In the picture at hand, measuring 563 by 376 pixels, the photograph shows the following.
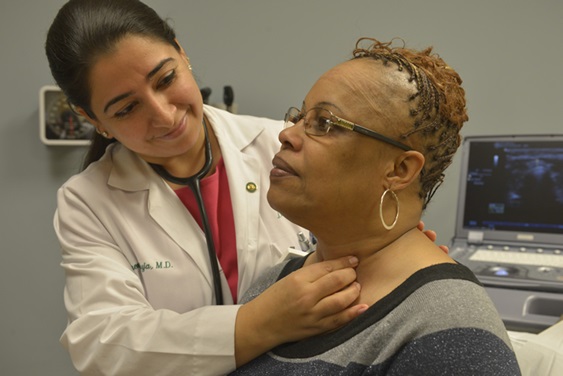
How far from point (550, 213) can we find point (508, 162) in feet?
0.70

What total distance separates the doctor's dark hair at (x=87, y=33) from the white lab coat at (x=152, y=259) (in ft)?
0.72

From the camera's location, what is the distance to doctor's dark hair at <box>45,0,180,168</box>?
3.75ft

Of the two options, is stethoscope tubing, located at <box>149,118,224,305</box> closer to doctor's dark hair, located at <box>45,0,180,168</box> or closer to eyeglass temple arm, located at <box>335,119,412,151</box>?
doctor's dark hair, located at <box>45,0,180,168</box>

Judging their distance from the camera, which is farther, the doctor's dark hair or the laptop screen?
the laptop screen

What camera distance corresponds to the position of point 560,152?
6.32 ft

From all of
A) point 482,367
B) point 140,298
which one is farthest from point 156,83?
point 482,367

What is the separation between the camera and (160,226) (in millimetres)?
1309

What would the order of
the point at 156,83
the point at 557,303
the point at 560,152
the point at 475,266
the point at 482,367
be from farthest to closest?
the point at 560,152 < the point at 475,266 < the point at 557,303 < the point at 156,83 < the point at 482,367

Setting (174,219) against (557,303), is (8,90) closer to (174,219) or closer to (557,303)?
(174,219)

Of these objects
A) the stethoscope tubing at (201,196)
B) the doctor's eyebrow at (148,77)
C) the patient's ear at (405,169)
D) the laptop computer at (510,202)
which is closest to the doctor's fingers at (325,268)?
the patient's ear at (405,169)

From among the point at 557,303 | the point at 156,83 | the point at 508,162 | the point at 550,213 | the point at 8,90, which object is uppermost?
the point at 156,83

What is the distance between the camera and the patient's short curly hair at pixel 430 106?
3.00 ft

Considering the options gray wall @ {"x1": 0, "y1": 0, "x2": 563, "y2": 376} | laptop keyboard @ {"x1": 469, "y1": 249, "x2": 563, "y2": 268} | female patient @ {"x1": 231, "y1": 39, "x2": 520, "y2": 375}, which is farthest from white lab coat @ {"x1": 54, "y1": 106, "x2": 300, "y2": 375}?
gray wall @ {"x1": 0, "y1": 0, "x2": 563, "y2": 376}

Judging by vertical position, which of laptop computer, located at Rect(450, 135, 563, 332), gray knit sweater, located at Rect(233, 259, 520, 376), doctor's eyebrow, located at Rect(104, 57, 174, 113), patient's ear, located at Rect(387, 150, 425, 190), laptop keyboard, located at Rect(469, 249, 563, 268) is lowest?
laptop keyboard, located at Rect(469, 249, 563, 268)
